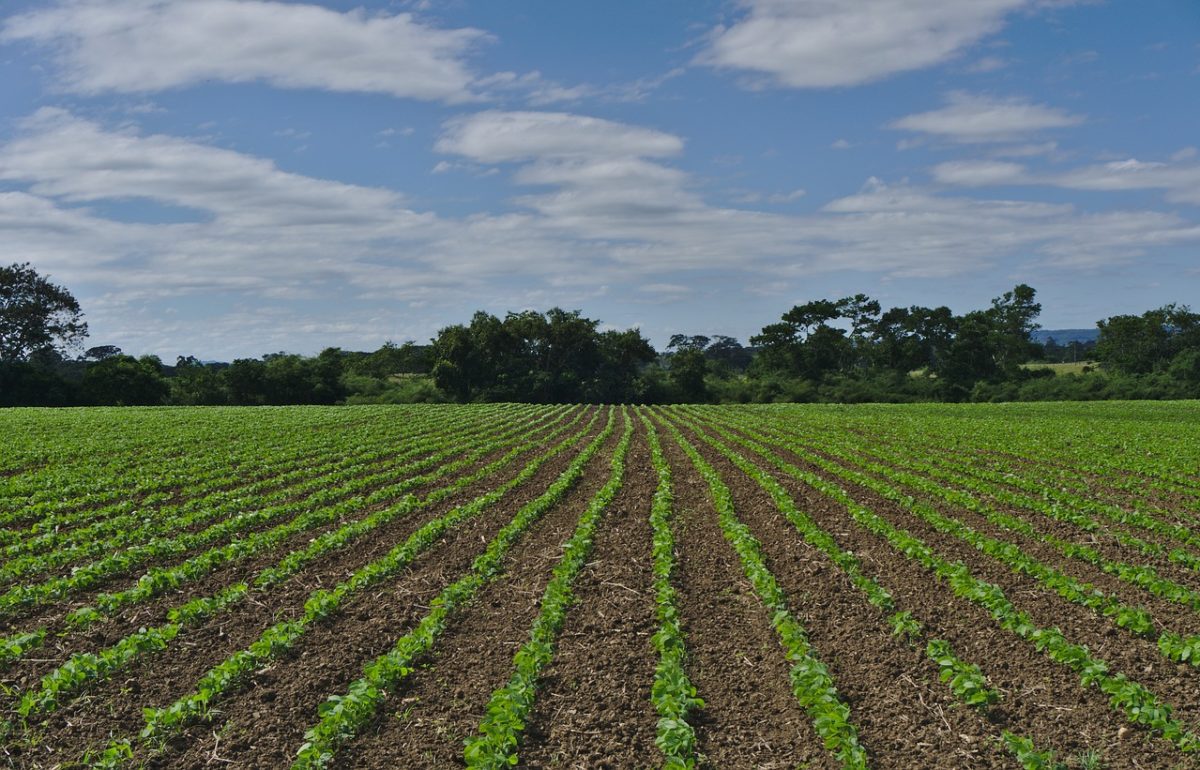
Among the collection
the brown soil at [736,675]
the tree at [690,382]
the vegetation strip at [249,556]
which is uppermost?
the tree at [690,382]

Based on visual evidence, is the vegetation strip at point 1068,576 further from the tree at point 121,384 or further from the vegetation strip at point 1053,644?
the tree at point 121,384

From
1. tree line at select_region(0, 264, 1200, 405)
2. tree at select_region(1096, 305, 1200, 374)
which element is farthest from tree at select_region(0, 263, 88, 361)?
tree at select_region(1096, 305, 1200, 374)

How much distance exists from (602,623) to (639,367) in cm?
8827

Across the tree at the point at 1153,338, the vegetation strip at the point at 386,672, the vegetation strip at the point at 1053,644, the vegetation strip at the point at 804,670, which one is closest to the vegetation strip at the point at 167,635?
the vegetation strip at the point at 386,672

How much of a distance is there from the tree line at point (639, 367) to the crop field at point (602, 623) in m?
62.7

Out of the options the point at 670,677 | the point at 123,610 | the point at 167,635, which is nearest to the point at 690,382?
the point at 123,610

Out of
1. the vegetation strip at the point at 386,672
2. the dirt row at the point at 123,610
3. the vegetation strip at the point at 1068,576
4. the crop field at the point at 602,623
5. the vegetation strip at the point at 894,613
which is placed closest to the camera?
the vegetation strip at the point at 386,672

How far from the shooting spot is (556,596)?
9.47 meters

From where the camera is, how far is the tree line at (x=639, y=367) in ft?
246

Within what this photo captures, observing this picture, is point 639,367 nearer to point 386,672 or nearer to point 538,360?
point 538,360

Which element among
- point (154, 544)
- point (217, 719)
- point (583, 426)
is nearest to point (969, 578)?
point (217, 719)

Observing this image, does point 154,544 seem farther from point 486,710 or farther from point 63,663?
point 486,710

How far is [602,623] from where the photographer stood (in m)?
8.86

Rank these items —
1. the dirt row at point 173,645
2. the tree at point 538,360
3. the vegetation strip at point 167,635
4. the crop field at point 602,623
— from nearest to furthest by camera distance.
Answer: the crop field at point 602,623
the dirt row at point 173,645
the vegetation strip at point 167,635
the tree at point 538,360
